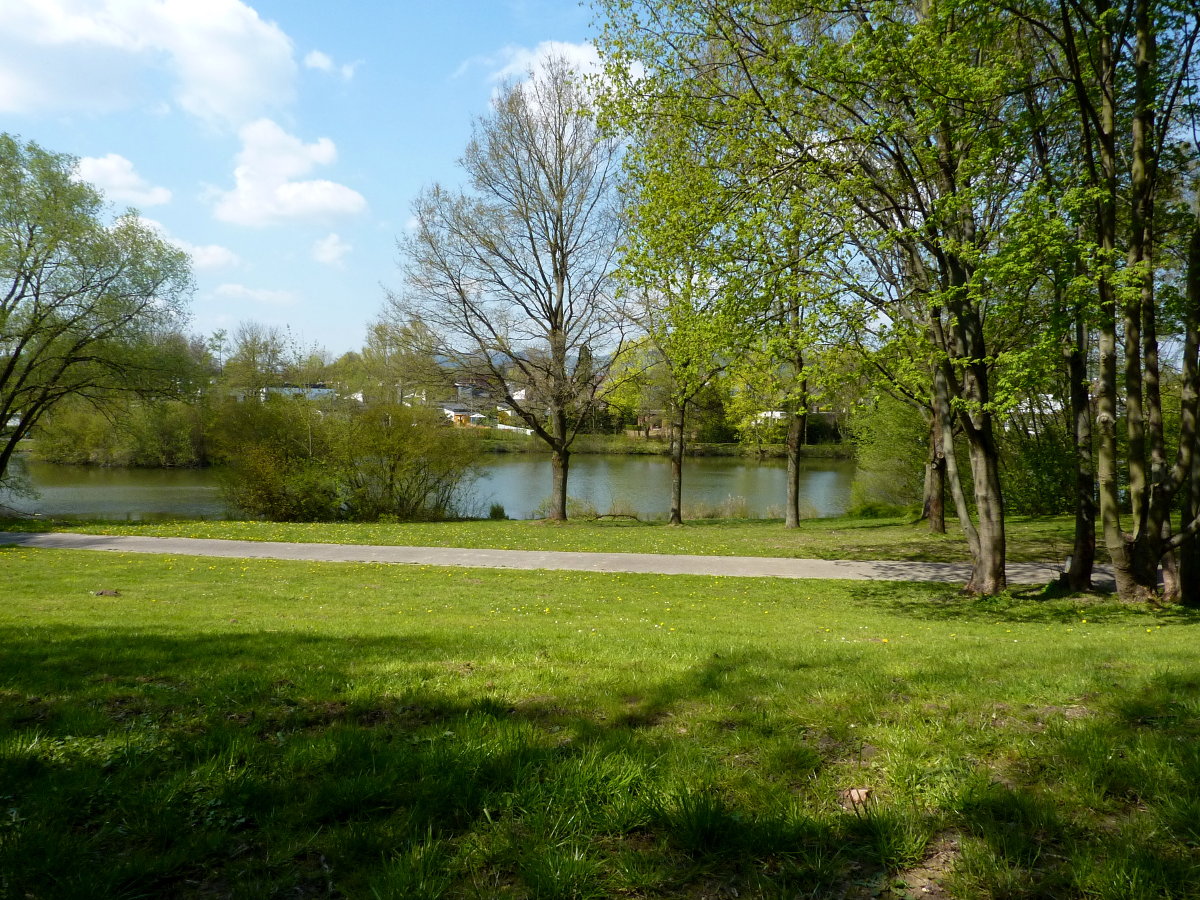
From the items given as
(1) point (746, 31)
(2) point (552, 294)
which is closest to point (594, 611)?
(1) point (746, 31)

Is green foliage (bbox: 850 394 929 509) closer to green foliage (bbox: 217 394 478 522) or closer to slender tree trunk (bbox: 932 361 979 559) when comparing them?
slender tree trunk (bbox: 932 361 979 559)

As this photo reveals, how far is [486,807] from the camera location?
9.38 feet

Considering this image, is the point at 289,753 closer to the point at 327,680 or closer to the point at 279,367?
the point at 327,680

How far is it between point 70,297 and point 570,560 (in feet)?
66.5

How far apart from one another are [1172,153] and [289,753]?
1353 centimetres

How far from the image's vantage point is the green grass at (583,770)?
2.48 metres

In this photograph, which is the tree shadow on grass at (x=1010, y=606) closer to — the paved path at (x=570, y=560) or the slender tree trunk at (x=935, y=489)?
the paved path at (x=570, y=560)

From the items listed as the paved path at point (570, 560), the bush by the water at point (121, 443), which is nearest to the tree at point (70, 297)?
the paved path at point (570, 560)

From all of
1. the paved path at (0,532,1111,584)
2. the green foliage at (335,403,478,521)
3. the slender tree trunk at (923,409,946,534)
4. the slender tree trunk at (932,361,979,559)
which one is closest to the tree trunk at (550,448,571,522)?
the green foliage at (335,403,478,521)

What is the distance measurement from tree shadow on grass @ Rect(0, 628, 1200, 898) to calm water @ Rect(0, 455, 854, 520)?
25.6 metres

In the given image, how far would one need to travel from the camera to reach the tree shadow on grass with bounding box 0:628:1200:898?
8.05 feet

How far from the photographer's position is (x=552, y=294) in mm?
22875

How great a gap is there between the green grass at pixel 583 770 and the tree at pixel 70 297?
2207cm

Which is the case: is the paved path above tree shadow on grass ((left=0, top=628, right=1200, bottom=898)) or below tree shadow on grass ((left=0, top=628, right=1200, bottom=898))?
below
